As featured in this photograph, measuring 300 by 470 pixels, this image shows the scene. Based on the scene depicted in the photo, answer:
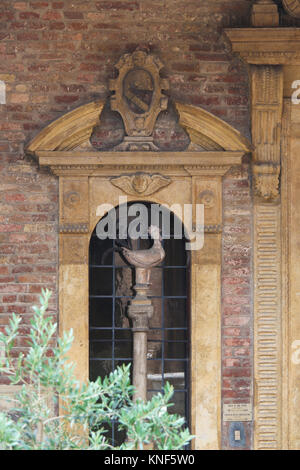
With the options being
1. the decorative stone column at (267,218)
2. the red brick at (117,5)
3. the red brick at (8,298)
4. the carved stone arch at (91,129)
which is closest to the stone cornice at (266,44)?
the decorative stone column at (267,218)

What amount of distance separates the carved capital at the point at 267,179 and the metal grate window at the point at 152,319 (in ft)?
2.85

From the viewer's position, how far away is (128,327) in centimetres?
698

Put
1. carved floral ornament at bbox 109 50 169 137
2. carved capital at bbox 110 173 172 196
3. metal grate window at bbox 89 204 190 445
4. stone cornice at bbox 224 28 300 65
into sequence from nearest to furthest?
stone cornice at bbox 224 28 300 65
carved floral ornament at bbox 109 50 169 137
carved capital at bbox 110 173 172 196
metal grate window at bbox 89 204 190 445

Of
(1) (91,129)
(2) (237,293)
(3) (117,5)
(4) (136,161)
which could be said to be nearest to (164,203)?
(4) (136,161)

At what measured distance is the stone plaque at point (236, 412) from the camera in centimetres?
663

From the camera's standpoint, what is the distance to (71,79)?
262 inches

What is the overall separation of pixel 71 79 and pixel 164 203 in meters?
1.30

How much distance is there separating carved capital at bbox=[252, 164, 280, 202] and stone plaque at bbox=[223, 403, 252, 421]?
1773 mm

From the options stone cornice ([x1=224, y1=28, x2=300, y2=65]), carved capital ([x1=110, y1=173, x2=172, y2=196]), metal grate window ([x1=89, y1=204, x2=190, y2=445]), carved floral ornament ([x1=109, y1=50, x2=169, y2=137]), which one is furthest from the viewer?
metal grate window ([x1=89, y1=204, x2=190, y2=445])

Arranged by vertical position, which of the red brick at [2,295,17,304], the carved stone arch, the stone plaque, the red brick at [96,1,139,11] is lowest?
the stone plaque

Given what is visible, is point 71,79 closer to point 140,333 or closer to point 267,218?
point 267,218

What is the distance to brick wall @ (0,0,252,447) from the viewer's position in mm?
6629

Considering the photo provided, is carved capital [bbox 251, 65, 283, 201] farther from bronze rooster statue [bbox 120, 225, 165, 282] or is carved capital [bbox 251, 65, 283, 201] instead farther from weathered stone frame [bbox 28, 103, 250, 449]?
bronze rooster statue [bbox 120, 225, 165, 282]

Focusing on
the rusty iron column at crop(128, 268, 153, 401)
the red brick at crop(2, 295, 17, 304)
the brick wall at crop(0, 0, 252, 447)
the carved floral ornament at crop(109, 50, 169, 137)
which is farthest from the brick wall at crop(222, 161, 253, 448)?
the red brick at crop(2, 295, 17, 304)
